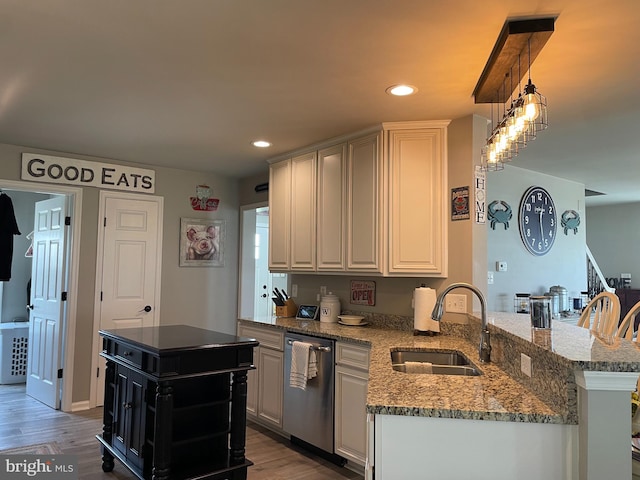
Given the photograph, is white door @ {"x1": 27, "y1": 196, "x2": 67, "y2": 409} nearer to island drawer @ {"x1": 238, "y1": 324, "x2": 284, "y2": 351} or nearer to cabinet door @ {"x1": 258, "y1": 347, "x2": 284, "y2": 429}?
island drawer @ {"x1": 238, "y1": 324, "x2": 284, "y2": 351}

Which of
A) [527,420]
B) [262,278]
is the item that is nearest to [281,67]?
[527,420]

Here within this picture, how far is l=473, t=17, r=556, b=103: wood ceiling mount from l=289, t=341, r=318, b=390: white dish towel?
204 cm

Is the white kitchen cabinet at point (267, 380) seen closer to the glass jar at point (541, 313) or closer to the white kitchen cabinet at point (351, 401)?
the white kitchen cabinet at point (351, 401)

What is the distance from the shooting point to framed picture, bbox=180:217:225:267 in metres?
5.27

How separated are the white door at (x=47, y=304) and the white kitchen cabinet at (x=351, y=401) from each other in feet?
9.63

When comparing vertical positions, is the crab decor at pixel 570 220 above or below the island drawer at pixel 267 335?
above

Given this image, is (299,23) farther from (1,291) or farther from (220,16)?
(1,291)

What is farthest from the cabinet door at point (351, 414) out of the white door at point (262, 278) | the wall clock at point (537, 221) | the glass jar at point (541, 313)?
the white door at point (262, 278)

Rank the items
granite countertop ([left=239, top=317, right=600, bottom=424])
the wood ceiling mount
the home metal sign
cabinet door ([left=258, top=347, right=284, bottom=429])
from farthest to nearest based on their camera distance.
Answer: the home metal sign < cabinet door ([left=258, top=347, right=284, bottom=429]) < the wood ceiling mount < granite countertop ([left=239, top=317, right=600, bottom=424])

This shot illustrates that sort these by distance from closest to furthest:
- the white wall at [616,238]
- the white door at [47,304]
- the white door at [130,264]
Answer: the white door at [47,304], the white door at [130,264], the white wall at [616,238]

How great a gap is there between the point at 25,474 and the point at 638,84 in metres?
4.23

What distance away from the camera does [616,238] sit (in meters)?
7.76

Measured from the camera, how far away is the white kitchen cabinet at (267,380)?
3791mm

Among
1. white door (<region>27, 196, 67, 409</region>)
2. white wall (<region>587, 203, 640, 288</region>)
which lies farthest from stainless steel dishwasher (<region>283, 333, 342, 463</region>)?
white wall (<region>587, 203, 640, 288</region>)
